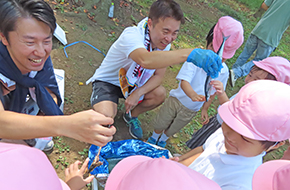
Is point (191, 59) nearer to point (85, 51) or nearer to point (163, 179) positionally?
point (163, 179)

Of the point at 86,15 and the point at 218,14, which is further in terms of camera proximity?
the point at 218,14

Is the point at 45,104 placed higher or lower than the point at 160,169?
lower

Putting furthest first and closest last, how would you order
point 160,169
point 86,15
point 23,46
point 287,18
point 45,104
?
point 86,15 → point 287,18 → point 45,104 → point 23,46 → point 160,169

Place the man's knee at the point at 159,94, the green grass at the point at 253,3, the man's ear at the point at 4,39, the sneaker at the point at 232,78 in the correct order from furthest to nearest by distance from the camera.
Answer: the green grass at the point at 253,3 < the sneaker at the point at 232,78 < the man's knee at the point at 159,94 < the man's ear at the point at 4,39

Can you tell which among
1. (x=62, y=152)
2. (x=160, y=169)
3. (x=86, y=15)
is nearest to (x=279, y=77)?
Answer: (x=160, y=169)

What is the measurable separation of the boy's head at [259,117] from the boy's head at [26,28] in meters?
1.43

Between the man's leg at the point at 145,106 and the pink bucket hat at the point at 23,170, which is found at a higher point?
the pink bucket hat at the point at 23,170

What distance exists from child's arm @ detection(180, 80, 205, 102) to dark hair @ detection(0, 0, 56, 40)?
145 centimetres

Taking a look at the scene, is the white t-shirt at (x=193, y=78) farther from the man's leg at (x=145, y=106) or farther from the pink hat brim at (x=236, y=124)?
the pink hat brim at (x=236, y=124)

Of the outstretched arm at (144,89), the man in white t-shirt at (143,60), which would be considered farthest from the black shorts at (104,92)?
the outstretched arm at (144,89)

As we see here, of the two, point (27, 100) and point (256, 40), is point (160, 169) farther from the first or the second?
point (256, 40)

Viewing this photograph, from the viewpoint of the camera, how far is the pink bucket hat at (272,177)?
1022 mm

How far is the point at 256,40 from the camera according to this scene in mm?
4223

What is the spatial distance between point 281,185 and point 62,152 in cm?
213
